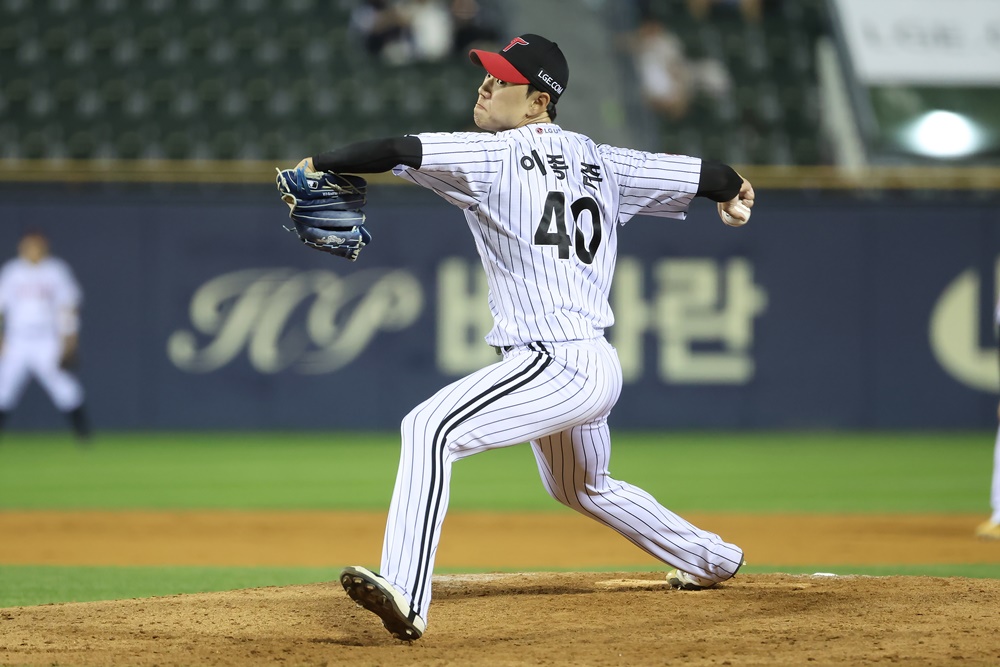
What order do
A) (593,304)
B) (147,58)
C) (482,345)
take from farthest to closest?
(147,58)
(482,345)
(593,304)

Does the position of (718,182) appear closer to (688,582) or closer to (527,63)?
(527,63)

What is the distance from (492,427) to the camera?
3740 millimetres

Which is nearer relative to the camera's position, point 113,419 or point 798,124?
point 113,419

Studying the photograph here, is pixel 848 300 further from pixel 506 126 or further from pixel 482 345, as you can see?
pixel 506 126

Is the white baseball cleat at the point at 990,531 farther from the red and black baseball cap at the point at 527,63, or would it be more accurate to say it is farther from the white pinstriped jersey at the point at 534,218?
the red and black baseball cap at the point at 527,63

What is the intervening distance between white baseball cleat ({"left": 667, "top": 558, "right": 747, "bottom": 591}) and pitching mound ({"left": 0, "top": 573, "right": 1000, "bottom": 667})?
5cm

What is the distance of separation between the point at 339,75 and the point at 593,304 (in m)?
12.0

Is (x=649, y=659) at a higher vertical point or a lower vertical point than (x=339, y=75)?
lower

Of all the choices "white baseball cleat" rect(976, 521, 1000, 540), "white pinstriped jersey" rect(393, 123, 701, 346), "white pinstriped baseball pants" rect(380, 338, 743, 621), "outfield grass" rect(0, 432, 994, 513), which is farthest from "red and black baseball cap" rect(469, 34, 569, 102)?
"outfield grass" rect(0, 432, 994, 513)

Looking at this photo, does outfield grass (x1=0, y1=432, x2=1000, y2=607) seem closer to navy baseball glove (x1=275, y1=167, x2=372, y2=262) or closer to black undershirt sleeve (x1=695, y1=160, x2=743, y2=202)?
navy baseball glove (x1=275, y1=167, x2=372, y2=262)

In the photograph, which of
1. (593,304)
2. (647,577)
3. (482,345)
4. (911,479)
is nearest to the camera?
(593,304)

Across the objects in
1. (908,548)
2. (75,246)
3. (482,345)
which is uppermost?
(75,246)

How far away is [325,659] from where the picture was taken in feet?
11.9

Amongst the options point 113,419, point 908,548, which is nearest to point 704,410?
point 113,419
